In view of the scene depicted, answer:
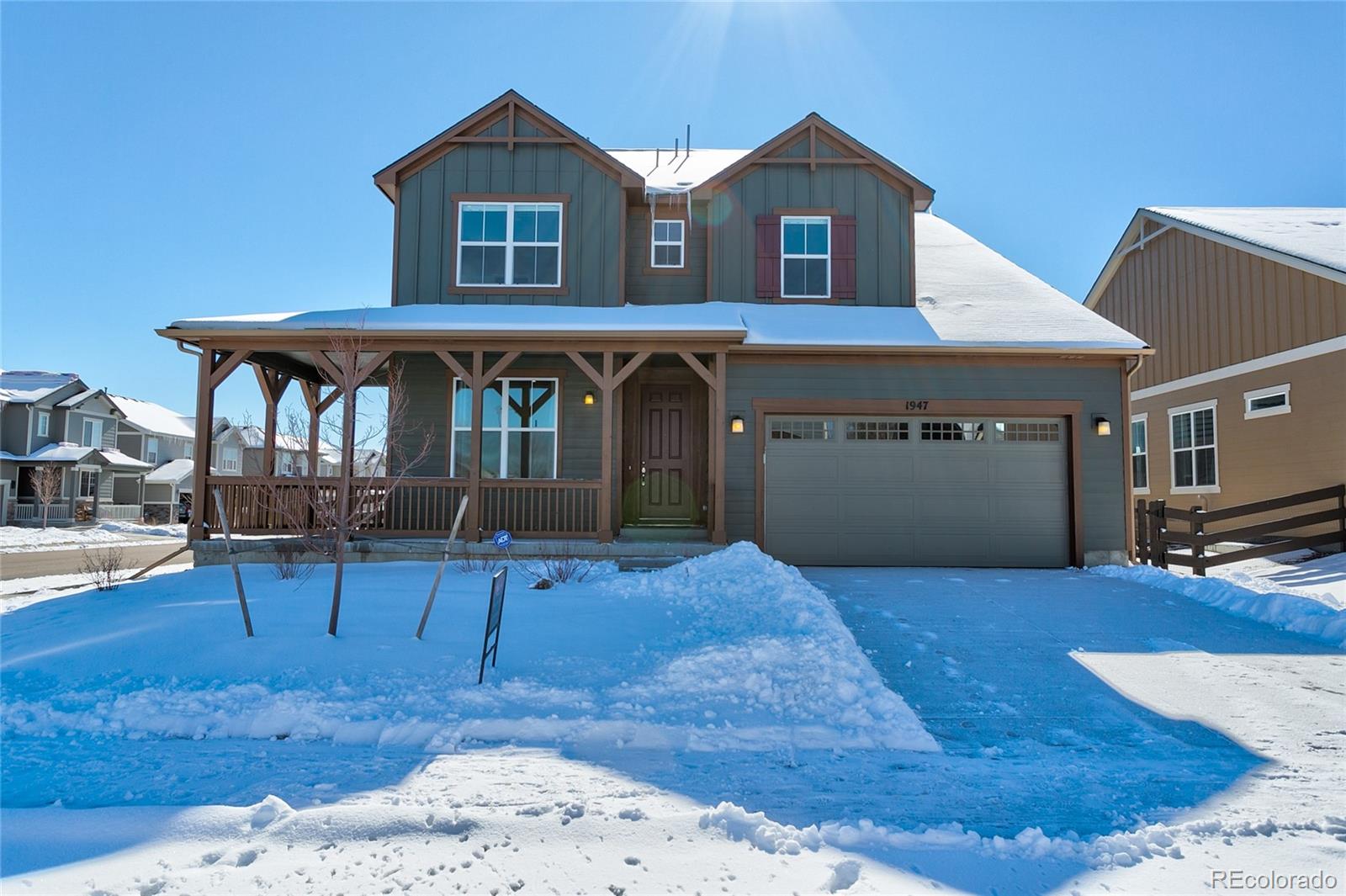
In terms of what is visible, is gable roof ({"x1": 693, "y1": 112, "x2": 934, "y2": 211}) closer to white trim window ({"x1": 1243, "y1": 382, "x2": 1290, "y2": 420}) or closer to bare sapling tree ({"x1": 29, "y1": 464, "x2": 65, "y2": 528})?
white trim window ({"x1": 1243, "y1": 382, "x2": 1290, "y2": 420})

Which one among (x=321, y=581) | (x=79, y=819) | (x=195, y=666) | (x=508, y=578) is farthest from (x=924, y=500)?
(x=79, y=819)

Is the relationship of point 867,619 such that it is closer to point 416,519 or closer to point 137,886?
point 137,886

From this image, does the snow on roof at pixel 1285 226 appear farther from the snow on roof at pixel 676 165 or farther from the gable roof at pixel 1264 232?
the snow on roof at pixel 676 165

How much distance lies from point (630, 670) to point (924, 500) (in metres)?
6.28

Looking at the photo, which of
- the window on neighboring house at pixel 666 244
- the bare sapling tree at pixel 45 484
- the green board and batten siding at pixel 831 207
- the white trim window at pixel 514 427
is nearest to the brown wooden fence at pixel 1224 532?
the green board and batten siding at pixel 831 207

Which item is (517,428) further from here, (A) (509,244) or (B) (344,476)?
(B) (344,476)

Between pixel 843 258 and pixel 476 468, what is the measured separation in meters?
6.58

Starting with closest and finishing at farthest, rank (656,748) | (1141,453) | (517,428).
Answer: (656,748)
(517,428)
(1141,453)

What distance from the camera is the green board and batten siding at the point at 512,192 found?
1109 centimetres

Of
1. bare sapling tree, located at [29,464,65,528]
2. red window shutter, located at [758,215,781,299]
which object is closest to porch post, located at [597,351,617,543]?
red window shutter, located at [758,215,781,299]

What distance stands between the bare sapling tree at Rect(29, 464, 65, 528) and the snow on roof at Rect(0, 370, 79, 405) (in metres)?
2.99

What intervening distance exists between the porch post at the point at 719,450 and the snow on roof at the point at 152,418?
3660 cm

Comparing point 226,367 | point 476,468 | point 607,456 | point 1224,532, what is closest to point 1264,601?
point 1224,532

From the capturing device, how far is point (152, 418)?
38.2 m
